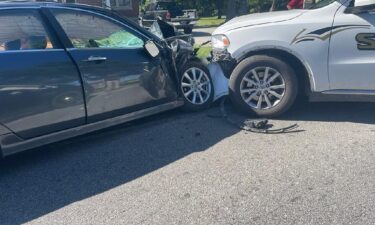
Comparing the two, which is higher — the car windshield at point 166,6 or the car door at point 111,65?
the car windshield at point 166,6

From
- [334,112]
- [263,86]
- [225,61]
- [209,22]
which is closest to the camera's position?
[263,86]

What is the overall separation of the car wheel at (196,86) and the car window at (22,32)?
6.51 ft

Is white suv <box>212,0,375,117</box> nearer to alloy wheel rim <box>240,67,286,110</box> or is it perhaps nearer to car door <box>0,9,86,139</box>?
alloy wheel rim <box>240,67,286,110</box>

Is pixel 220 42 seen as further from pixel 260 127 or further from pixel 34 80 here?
pixel 34 80

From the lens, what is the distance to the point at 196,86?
554 centimetres

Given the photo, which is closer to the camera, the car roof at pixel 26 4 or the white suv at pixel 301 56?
the car roof at pixel 26 4

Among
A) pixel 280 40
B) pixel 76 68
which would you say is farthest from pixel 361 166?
pixel 76 68

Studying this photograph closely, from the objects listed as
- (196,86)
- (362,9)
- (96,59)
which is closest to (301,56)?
(362,9)

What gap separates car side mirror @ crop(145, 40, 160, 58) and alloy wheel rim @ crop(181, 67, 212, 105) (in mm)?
682

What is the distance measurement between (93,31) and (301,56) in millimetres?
2538

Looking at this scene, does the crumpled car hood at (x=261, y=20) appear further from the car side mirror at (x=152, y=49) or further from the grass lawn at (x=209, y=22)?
the grass lawn at (x=209, y=22)

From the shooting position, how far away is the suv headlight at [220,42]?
523 centimetres

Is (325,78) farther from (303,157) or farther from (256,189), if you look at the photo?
(256,189)

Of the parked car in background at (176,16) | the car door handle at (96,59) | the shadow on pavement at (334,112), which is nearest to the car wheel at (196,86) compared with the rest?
the shadow on pavement at (334,112)
